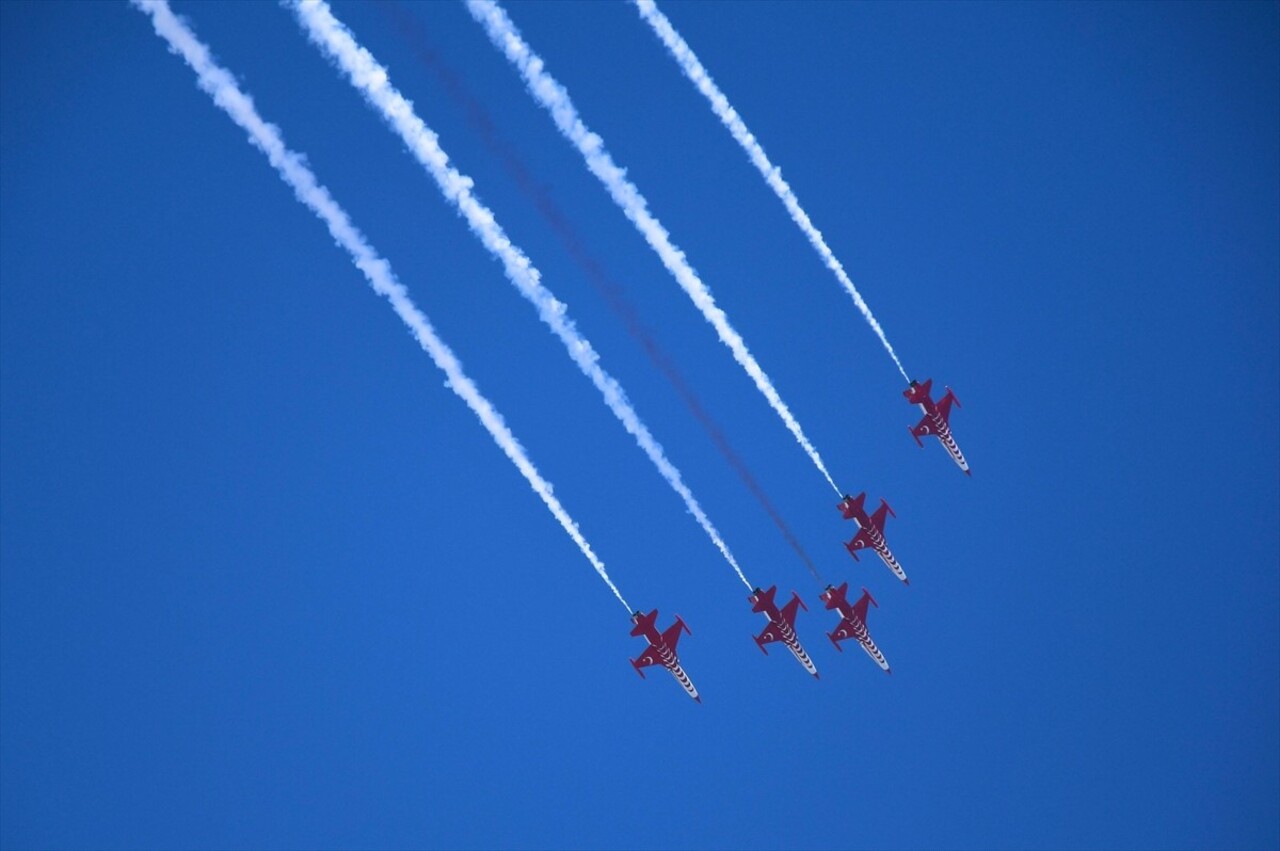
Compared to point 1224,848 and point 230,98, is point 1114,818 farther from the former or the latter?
point 230,98

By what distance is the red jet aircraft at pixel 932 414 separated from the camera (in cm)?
3534

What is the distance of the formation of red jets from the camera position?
32.3 meters

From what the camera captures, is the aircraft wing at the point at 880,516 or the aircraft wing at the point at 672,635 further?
the aircraft wing at the point at 880,516

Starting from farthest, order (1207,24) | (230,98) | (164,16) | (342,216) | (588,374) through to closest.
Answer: (1207,24) → (588,374) → (342,216) → (230,98) → (164,16)

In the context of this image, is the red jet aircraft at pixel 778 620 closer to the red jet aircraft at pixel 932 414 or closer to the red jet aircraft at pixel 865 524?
the red jet aircraft at pixel 865 524

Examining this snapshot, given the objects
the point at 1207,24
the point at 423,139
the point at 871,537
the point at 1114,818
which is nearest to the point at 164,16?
the point at 423,139

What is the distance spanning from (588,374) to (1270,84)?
22206 mm

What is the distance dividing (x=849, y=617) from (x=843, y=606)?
1.18ft

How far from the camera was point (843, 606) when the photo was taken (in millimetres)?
34938

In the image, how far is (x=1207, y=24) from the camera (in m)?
39.1

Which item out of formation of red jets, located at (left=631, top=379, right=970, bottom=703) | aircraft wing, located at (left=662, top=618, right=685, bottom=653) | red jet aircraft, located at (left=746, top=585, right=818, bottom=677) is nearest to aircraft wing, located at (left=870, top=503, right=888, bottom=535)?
formation of red jets, located at (left=631, top=379, right=970, bottom=703)

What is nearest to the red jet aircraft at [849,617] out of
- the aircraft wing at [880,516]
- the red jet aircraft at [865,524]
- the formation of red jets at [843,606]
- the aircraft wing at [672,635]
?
the formation of red jets at [843,606]

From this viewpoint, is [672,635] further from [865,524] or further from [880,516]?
[880,516]

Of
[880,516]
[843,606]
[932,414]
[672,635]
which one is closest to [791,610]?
[843,606]
